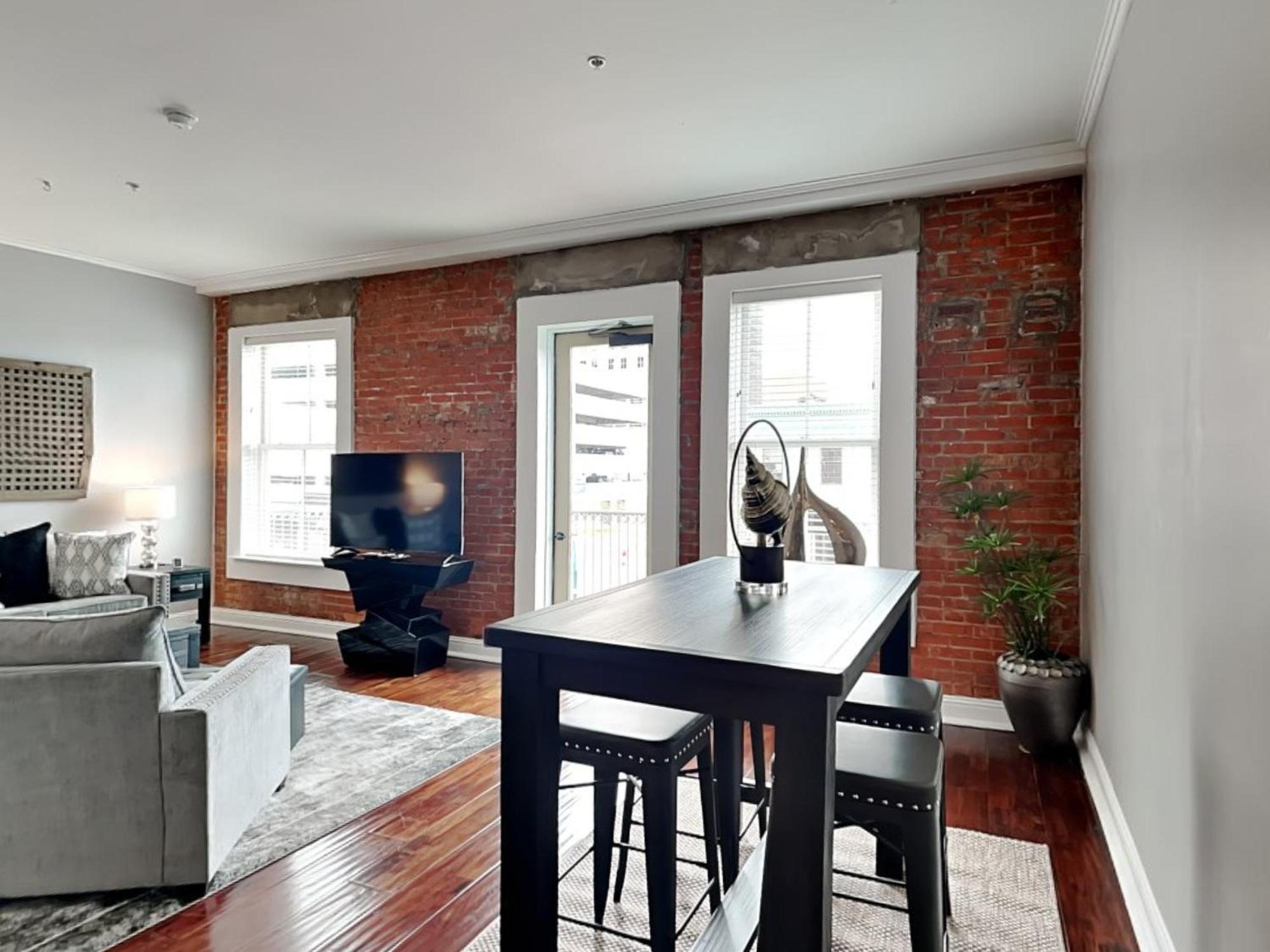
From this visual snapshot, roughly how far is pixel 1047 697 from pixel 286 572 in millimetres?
5286

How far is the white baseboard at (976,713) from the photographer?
3.80 m

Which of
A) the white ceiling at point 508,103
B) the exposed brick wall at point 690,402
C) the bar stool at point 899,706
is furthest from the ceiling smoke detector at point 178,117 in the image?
the bar stool at point 899,706

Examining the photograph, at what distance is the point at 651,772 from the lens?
5.86ft

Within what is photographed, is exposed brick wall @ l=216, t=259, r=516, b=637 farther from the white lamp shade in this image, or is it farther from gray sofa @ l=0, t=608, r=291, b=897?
gray sofa @ l=0, t=608, r=291, b=897

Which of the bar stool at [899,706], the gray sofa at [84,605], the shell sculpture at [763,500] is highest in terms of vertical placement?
the shell sculpture at [763,500]

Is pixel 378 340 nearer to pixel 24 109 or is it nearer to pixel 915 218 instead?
pixel 24 109

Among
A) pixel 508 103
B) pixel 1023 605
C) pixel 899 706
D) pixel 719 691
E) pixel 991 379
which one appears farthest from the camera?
pixel 991 379

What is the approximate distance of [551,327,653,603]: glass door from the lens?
16.1ft

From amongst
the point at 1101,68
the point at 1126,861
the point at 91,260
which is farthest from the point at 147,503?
the point at 1101,68

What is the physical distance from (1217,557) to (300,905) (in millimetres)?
2543

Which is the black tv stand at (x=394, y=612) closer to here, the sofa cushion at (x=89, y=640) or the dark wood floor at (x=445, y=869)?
the dark wood floor at (x=445, y=869)

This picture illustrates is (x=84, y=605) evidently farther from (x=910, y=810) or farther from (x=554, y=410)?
(x=910, y=810)

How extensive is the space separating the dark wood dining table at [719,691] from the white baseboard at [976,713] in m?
2.27

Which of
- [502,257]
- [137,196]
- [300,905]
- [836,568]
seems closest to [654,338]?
[502,257]
